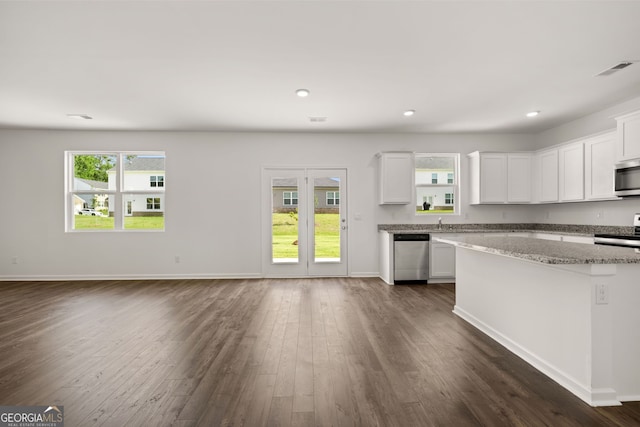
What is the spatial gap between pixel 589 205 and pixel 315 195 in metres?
4.60

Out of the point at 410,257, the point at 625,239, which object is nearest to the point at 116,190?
the point at 410,257

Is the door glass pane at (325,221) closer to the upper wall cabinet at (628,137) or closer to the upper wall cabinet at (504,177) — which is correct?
the upper wall cabinet at (504,177)

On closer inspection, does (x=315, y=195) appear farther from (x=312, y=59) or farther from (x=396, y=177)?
(x=312, y=59)

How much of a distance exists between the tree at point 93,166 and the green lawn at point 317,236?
3395 millimetres

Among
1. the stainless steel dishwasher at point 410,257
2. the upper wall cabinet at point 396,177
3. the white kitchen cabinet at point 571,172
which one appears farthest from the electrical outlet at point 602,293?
the upper wall cabinet at point 396,177

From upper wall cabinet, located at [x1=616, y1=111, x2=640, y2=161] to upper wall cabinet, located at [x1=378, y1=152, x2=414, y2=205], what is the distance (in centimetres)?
287

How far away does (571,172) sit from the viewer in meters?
5.19

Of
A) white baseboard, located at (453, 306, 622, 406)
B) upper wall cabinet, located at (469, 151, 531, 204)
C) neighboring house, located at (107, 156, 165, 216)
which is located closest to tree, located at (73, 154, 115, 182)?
neighboring house, located at (107, 156, 165, 216)

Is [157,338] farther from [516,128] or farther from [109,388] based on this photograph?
[516,128]

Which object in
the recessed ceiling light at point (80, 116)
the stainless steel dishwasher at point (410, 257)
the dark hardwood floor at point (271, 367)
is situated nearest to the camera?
the dark hardwood floor at point (271, 367)

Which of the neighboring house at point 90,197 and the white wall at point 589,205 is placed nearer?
the white wall at point 589,205

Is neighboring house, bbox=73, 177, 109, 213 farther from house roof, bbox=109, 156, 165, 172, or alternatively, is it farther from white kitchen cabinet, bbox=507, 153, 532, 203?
white kitchen cabinet, bbox=507, 153, 532, 203

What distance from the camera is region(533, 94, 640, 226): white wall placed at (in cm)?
466

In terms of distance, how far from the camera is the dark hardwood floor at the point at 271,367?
1954 mm
